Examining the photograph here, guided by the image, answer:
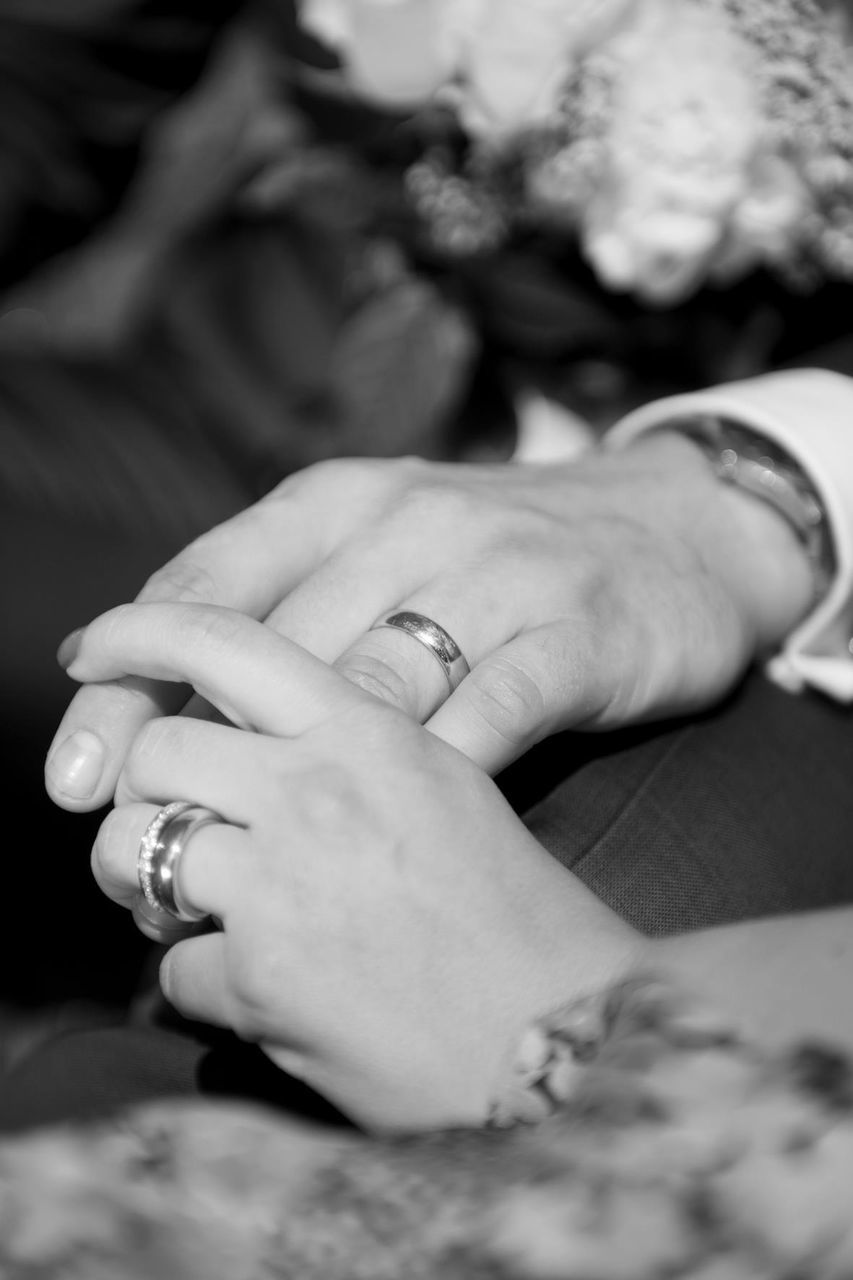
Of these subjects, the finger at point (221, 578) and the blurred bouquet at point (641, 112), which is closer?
the finger at point (221, 578)

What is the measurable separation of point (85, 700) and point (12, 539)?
0.38 meters

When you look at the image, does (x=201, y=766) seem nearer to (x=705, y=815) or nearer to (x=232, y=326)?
(x=705, y=815)

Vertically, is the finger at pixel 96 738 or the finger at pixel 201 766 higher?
the finger at pixel 201 766

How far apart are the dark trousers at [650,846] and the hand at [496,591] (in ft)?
0.10

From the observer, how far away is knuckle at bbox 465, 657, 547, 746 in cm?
56

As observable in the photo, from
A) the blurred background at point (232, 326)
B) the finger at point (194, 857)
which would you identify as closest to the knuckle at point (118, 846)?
the finger at point (194, 857)

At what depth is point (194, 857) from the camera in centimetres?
49

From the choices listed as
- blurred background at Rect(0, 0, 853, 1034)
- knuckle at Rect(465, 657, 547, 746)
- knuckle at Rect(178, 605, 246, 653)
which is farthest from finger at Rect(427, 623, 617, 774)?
blurred background at Rect(0, 0, 853, 1034)

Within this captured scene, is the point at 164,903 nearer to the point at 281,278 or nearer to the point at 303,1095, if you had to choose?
the point at 303,1095

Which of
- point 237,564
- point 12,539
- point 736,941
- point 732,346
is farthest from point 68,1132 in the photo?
point 732,346

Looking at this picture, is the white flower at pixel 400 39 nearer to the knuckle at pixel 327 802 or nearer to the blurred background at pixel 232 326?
the blurred background at pixel 232 326

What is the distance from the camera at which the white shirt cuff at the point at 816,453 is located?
0.72 metres

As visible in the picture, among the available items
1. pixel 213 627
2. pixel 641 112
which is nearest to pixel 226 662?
pixel 213 627

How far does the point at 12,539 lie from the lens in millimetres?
913
